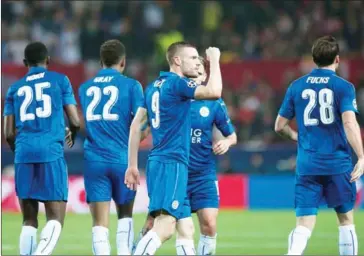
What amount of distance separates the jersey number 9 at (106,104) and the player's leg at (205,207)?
3.85 feet

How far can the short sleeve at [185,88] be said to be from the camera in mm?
10367

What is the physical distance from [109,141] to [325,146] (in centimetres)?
220

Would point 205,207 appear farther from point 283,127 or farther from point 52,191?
point 52,191

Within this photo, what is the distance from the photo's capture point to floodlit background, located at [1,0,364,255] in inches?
→ 917

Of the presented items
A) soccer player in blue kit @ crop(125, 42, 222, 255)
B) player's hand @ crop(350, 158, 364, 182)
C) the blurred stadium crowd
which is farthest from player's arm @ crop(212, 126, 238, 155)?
the blurred stadium crowd

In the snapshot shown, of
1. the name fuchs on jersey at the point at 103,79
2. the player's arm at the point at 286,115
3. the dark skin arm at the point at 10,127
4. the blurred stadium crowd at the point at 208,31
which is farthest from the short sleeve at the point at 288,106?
the blurred stadium crowd at the point at 208,31

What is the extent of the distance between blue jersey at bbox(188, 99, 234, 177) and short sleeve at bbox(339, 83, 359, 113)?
1599 mm

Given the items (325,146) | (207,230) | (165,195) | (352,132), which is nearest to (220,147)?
(207,230)

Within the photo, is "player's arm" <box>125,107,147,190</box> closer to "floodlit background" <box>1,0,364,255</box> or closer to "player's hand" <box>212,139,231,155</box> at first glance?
"player's hand" <box>212,139,231,155</box>

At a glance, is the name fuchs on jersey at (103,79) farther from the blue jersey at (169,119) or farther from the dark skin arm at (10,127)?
the blue jersey at (169,119)

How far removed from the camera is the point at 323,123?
439 inches

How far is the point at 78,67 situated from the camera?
82.8ft

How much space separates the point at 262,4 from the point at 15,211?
941 centimetres

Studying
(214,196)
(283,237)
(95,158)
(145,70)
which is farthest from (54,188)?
(145,70)
